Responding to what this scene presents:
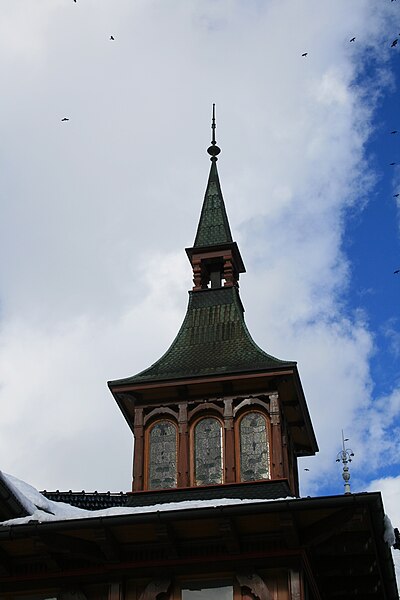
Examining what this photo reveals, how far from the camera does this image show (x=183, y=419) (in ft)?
73.4

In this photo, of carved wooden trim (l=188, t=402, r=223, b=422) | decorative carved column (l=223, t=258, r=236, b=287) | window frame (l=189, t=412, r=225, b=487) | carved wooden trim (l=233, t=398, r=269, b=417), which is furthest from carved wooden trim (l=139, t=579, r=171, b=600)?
decorative carved column (l=223, t=258, r=236, b=287)

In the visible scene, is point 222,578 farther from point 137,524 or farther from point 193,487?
point 193,487

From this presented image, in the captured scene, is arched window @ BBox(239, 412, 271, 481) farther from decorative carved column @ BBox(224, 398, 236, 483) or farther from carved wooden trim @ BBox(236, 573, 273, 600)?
carved wooden trim @ BBox(236, 573, 273, 600)

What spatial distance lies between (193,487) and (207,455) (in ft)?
2.82

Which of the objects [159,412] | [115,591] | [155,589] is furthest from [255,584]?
[159,412]

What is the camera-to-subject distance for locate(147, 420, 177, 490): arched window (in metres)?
21.9

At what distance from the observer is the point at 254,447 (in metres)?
21.8

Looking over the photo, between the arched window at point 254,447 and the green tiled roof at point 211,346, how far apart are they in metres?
1.13

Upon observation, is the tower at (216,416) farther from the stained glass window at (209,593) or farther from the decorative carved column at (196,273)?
the stained glass window at (209,593)

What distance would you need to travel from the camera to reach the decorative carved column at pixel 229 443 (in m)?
21.4

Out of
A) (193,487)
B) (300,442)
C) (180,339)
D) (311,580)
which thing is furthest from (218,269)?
(311,580)

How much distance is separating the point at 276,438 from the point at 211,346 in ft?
11.4

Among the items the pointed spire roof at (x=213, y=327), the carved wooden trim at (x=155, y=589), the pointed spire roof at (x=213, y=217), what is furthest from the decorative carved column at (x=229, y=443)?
the pointed spire roof at (x=213, y=217)

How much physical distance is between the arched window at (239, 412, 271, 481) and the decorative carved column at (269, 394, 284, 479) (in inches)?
6.0
